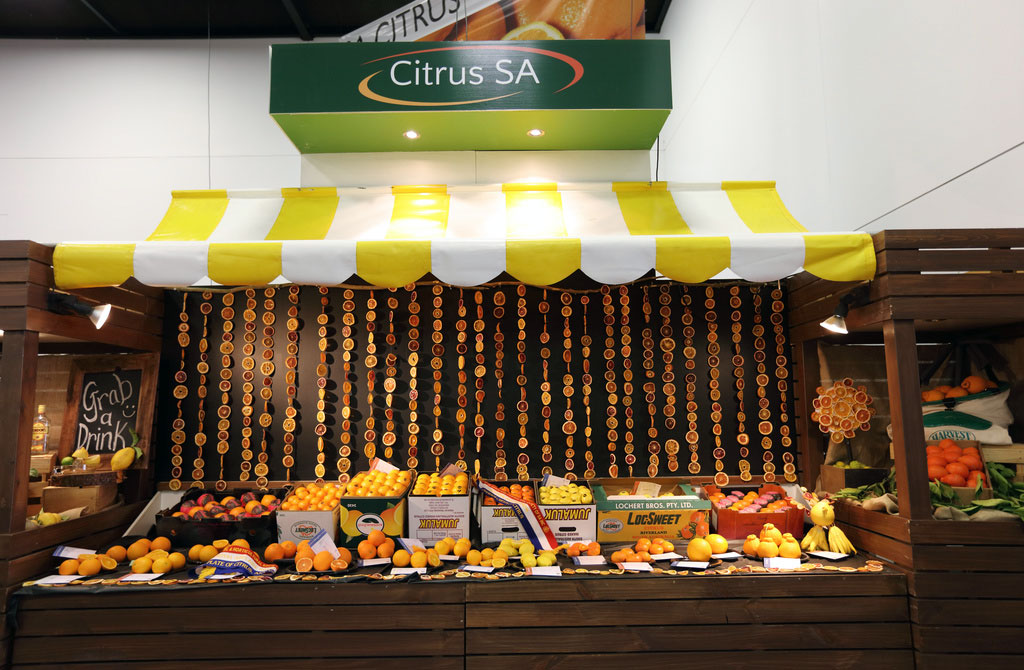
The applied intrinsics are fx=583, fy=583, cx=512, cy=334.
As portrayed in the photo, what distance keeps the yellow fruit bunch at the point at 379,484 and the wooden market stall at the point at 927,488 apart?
2585mm

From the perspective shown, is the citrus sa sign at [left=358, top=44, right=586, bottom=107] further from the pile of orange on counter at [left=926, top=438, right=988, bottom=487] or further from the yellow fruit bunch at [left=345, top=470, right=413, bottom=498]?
the pile of orange on counter at [left=926, top=438, right=988, bottom=487]

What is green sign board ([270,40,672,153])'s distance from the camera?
152 inches

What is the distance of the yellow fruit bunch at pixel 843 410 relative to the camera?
348cm

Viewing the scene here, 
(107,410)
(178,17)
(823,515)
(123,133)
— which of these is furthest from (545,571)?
(178,17)

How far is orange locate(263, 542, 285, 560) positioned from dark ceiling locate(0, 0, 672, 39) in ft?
18.2

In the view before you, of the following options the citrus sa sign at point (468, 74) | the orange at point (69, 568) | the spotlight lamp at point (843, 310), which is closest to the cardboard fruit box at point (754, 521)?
the spotlight lamp at point (843, 310)

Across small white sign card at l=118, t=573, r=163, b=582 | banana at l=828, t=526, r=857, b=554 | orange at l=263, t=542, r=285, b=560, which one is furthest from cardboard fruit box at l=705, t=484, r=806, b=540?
small white sign card at l=118, t=573, r=163, b=582

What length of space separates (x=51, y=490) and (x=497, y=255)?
120 inches

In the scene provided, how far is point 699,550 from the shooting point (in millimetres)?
3020

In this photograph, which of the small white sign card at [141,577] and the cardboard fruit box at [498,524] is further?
the cardboard fruit box at [498,524]

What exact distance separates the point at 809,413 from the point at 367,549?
2855 mm

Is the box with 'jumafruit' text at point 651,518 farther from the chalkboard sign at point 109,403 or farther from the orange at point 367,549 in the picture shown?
the chalkboard sign at point 109,403

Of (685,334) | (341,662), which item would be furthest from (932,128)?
(341,662)

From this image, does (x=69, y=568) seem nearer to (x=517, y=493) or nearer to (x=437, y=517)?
(x=437, y=517)
